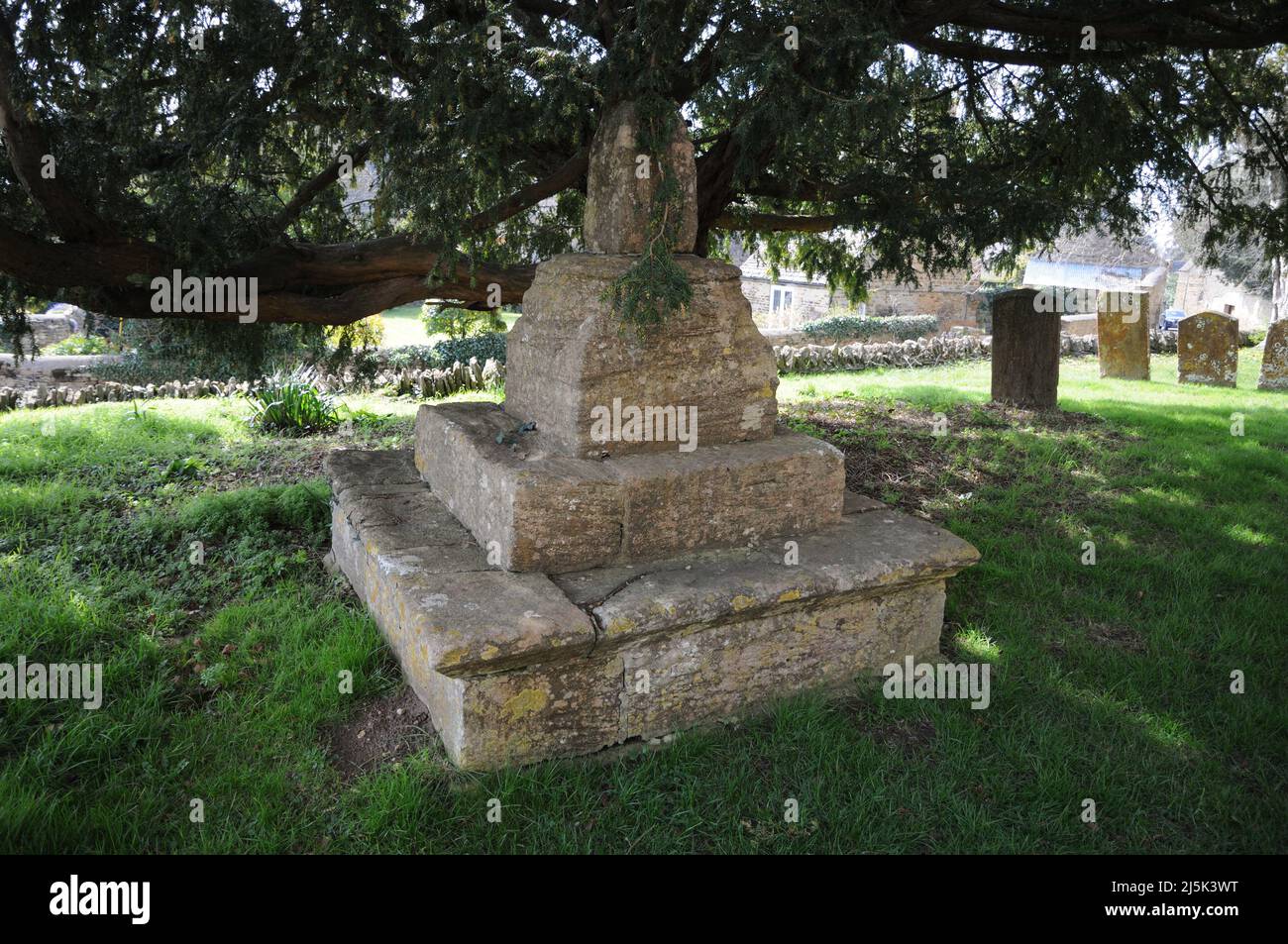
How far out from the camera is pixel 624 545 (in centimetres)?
327

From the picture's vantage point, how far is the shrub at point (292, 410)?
298 inches

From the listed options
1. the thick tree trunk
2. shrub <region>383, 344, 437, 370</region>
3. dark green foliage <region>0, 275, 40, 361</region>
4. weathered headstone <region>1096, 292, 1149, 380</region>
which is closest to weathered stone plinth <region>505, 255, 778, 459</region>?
dark green foliage <region>0, 275, 40, 361</region>

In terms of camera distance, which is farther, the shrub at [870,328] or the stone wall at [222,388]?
the shrub at [870,328]

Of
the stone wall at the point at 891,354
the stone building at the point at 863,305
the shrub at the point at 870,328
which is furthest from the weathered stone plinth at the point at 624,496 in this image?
the stone building at the point at 863,305

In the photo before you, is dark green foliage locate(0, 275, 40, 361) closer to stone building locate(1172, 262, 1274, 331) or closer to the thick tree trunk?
the thick tree trunk

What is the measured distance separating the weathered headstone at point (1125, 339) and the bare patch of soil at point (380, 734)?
11.9m

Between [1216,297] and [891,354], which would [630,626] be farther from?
[1216,297]

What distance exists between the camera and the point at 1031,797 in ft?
9.20

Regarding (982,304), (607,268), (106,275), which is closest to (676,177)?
(607,268)

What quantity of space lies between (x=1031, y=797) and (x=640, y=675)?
140 centimetres

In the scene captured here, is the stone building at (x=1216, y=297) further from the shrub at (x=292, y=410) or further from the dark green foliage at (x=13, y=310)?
the dark green foliage at (x=13, y=310)

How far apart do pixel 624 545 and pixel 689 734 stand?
2.50ft

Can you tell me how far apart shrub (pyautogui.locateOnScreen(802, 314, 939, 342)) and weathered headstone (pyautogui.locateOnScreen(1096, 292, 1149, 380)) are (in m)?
7.30

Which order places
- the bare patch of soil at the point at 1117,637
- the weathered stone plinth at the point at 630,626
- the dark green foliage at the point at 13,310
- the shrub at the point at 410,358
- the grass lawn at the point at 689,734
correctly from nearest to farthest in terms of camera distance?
1. the grass lawn at the point at 689,734
2. the weathered stone plinth at the point at 630,626
3. the bare patch of soil at the point at 1117,637
4. the dark green foliage at the point at 13,310
5. the shrub at the point at 410,358
